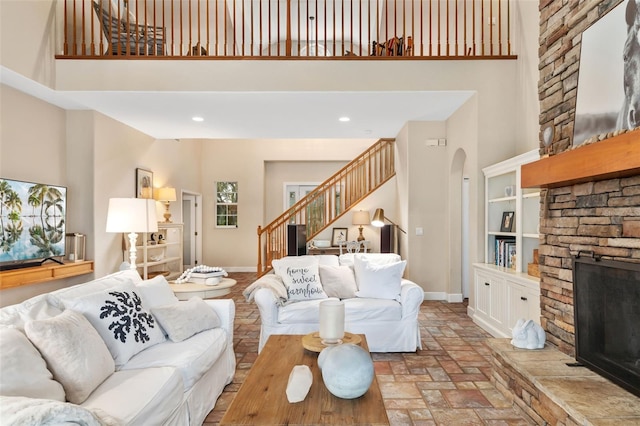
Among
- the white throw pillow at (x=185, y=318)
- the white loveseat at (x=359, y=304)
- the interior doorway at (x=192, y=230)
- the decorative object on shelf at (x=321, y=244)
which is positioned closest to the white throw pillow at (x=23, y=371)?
the white throw pillow at (x=185, y=318)

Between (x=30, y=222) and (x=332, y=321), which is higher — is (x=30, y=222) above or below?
above

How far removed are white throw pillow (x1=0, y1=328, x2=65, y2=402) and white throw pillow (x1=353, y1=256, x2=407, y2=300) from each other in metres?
2.86

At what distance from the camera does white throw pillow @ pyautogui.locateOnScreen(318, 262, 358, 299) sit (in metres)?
4.07

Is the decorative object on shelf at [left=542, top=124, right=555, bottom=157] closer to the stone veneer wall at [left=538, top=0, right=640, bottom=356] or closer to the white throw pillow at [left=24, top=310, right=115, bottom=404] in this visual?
the stone veneer wall at [left=538, top=0, right=640, bottom=356]

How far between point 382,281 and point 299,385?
7.88ft

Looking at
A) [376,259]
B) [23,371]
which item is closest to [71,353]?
[23,371]

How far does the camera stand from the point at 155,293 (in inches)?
116

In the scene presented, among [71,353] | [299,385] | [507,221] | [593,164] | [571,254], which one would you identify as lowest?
[299,385]

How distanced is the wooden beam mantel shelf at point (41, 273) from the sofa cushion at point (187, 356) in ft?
7.59

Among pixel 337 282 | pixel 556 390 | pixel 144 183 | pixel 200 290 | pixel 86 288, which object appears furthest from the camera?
pixel 144 183

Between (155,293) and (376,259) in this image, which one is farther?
(376,259)

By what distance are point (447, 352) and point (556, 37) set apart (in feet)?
9.52

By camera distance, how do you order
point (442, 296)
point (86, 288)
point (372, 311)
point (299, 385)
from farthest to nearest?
point (442, 296), point (372, 311), point (86, 288), point (299, 385)

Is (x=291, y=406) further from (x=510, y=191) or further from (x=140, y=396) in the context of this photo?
(x=510, y=191)
